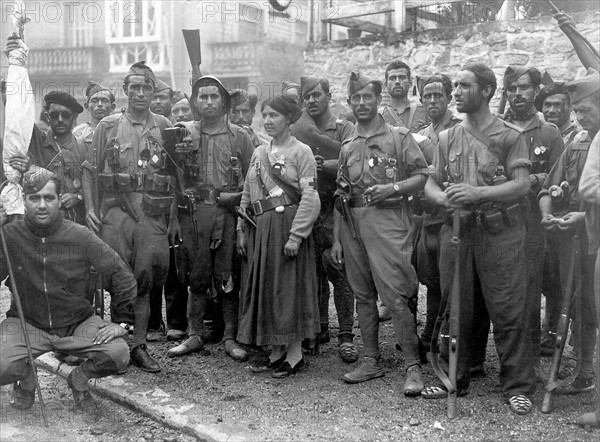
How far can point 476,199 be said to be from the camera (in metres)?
5.05

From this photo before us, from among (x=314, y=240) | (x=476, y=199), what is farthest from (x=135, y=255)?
(x=476, y=199)

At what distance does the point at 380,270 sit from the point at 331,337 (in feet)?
5.89

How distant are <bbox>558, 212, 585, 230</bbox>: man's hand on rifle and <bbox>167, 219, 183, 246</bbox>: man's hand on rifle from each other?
126 inches

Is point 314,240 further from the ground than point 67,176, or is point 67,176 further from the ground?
point 67,176

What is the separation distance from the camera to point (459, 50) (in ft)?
34.6

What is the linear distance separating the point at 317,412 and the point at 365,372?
766 mm

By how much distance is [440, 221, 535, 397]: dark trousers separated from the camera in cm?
521

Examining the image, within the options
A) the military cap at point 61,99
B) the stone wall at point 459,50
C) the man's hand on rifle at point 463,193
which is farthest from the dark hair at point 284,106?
the stone wall at point 459,50

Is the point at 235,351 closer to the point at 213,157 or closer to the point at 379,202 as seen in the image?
the point at 213,157

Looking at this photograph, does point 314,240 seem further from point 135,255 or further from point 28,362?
point 28,362

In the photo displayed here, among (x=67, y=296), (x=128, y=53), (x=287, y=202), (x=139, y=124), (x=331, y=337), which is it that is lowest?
(x=331, y=337)

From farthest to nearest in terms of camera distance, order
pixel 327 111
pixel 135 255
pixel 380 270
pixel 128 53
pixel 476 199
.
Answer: pixel 128 53
pixel 327 111
pixel 135 255
pixel 380 270
pixel 476 199

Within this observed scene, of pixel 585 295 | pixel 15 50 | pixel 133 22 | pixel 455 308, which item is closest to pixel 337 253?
pixel 455 308

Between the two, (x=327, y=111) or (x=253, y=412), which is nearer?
(x=253, y=412)
